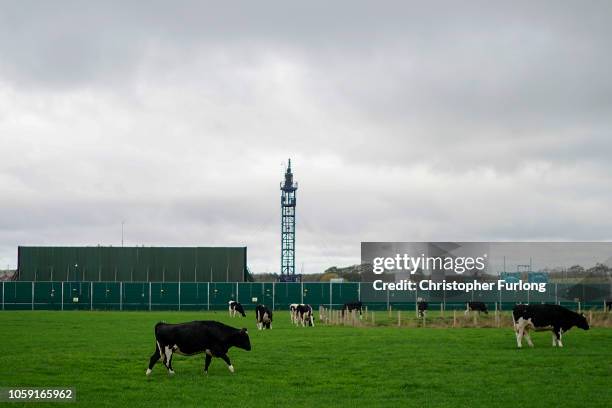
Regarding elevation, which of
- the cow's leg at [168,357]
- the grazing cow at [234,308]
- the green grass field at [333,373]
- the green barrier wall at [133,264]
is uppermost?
the green barrier wall at [133,264]

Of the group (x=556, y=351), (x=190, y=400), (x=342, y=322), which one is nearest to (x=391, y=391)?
(x=190, y=400)

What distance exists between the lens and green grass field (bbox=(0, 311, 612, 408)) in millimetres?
18594

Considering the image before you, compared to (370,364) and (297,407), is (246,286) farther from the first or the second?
(297,407)

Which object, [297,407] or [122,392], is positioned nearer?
[297,407]

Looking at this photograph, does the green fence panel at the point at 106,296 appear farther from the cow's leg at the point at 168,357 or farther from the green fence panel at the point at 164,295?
the cow's leg at the point at 168,357

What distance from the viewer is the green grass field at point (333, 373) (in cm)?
1859

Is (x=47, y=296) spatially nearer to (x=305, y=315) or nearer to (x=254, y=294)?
(x=254, y=294)

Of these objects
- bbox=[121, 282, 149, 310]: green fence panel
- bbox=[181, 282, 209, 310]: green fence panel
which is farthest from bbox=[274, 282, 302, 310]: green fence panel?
bbox=[121, 282, 149, 310]: green fence panel

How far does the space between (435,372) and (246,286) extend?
6350 centimetres

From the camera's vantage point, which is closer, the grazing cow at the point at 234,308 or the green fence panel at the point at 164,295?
the grazing cow at the point at 234,308

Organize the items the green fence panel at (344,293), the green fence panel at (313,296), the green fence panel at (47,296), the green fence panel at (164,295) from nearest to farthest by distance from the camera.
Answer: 1. the green fence panel at (164,295)
2. the green fence panel at (47,296)
3. the green fence panel at (344,293)
4. the green fence panel at (313,296)

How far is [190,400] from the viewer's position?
18391 mm

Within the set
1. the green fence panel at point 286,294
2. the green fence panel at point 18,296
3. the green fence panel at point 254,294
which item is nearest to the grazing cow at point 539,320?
the green fence panel at point 286,294

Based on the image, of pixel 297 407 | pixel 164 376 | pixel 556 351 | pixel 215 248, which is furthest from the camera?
Answer: pixel 215 248
